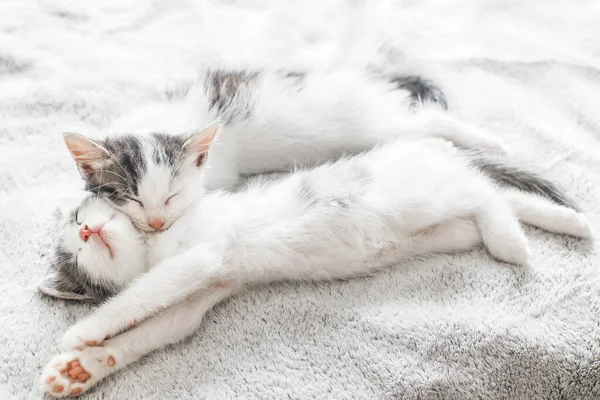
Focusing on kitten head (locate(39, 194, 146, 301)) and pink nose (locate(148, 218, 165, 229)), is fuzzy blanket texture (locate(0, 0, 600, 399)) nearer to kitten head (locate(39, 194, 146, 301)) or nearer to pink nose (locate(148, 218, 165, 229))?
kitten head (locate(39, 194, 146, 301))

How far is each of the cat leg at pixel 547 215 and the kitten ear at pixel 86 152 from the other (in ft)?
2.90

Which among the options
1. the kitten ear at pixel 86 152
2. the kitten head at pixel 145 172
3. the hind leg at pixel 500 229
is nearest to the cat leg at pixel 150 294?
the kitten head at pixel 145 172

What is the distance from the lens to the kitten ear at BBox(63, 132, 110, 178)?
105cm

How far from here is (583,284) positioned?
1054mm

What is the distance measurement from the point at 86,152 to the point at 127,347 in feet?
1.27

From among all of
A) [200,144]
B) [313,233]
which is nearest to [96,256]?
[200,144]

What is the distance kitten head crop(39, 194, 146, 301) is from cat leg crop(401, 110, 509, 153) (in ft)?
2.40

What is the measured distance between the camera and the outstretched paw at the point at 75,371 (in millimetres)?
942

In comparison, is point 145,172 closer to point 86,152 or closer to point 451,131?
point 86,152

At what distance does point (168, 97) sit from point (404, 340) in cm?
89

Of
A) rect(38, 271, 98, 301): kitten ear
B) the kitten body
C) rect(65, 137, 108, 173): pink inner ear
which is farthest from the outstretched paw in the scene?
the kitten body

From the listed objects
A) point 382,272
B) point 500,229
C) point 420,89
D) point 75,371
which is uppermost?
point 420,89

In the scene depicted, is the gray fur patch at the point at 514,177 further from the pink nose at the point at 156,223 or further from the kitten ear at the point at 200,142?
the pink nose at the point at 156,223

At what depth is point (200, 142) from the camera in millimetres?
1145
